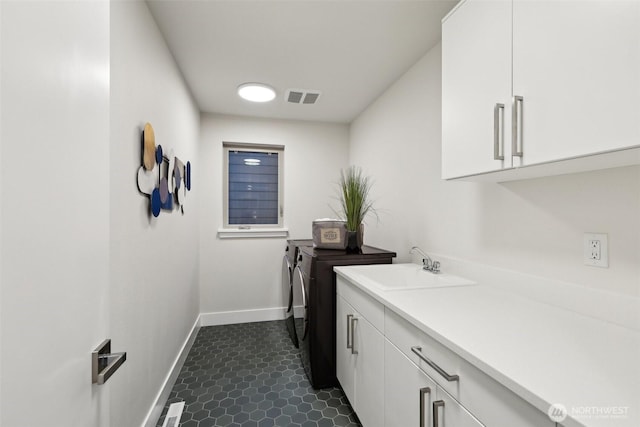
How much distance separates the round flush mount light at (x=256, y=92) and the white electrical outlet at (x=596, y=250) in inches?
92.8

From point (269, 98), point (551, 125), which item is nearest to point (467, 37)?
point (551, 125)

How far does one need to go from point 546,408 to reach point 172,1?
2.16m

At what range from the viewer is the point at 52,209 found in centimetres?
52

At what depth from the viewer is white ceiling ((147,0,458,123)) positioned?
1611mm

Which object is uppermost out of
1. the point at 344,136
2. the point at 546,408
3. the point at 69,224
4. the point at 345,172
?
the point at 344,136

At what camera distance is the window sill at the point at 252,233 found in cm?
328

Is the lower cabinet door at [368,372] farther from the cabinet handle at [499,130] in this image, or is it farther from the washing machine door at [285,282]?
the washing machine door at [285,282]

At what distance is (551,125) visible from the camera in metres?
0.91

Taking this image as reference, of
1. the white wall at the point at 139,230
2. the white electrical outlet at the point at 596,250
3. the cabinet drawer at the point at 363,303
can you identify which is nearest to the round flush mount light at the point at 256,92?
the white wall at the point at 139,230

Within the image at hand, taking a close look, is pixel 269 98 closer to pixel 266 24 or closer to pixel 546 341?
pixel 266 24

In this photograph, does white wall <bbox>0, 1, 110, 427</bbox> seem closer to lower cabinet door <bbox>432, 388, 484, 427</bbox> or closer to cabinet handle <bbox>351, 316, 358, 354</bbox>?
lower cabinet door <bbox>432, 388, 484, 427</bbox>

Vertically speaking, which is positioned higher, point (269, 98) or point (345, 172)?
point (269, 98)

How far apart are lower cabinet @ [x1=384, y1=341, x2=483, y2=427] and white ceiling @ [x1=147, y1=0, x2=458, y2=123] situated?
1.73 m

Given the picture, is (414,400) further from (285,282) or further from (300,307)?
(285,282)
